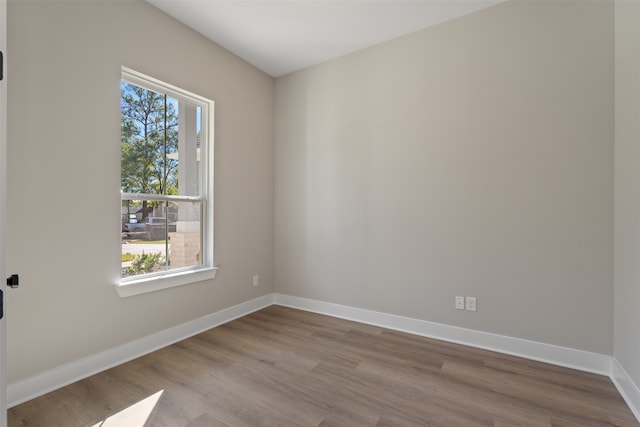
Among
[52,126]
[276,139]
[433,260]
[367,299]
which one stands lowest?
[367,299]

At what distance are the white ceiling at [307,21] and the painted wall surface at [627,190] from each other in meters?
0.94

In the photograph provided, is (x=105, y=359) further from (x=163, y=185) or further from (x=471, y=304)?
(x=471, y=304)

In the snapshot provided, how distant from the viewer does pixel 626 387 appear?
72.6 inches

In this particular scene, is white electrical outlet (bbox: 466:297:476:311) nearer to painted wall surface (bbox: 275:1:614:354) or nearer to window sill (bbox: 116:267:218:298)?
painted wall surface (bbox: 275:1:614:354)

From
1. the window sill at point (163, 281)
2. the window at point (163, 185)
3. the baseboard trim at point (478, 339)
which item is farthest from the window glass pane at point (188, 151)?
the baseboard trim at point (478, 339)

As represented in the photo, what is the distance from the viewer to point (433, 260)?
9.01ft

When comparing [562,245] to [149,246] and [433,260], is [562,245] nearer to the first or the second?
[433,260]

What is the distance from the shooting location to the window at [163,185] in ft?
7.82

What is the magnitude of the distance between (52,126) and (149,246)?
1.07 meters

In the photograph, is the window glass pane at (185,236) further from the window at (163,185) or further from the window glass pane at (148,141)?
the window glass pane at (148,141)

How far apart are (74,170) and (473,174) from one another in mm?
2988

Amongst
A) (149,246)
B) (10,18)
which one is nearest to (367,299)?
(149,246)

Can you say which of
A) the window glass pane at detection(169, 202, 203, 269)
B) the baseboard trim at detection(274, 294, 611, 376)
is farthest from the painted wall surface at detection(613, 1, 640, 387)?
the window glass pane at detection(169, 202, 203, 269)

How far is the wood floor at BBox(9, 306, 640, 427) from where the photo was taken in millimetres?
1675
